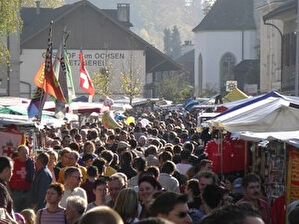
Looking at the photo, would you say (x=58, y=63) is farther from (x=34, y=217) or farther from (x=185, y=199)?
(x=185, y=199)

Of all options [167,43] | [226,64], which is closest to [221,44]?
[226,64]

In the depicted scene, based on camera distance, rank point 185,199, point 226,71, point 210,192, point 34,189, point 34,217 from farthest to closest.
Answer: point 226,71 < point 34,189 < point 34,217 < point 210,192 < point 185,199

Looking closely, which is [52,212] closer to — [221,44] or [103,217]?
[103,217]

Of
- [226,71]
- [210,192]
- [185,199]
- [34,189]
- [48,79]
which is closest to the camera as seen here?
[185,199]

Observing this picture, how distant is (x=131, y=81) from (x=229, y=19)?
3140cm

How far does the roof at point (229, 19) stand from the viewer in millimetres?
96875

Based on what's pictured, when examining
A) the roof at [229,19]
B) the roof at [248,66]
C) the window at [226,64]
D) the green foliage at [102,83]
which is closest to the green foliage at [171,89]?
the roof at [248,66]

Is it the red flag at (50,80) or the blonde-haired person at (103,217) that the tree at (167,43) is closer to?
the red flag at (50,80)

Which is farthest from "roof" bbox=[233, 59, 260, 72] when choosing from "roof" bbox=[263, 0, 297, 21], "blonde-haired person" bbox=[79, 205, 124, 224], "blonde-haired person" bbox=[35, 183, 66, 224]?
"blonde-haired person" bbox=[79, 205, 124, 224]

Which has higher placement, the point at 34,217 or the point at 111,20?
the point at 111,20

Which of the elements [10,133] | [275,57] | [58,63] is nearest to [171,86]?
[275,57]

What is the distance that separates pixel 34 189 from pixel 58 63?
11.2 metres

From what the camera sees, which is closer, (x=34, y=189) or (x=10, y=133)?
(x=34, y=189)

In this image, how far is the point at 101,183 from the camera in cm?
1128
